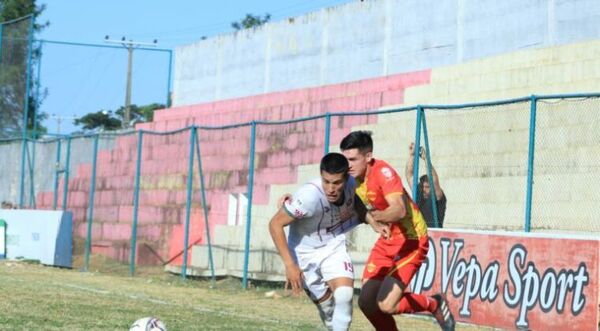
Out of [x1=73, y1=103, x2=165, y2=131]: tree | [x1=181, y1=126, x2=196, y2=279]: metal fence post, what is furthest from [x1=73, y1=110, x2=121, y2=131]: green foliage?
[x1=181, y1=126, x2=196, y2=279]: metal fence post

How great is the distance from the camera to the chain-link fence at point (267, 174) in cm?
1675

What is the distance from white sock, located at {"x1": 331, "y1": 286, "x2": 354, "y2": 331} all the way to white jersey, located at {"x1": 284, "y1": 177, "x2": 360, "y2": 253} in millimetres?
484

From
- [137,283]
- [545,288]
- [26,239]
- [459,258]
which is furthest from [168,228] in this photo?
[545,288]

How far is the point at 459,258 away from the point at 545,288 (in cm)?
175

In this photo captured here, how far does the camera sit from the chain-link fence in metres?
16.8

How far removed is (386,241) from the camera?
1090 centimetres

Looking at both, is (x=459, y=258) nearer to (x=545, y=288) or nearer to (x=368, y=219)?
(x=545, y=288)

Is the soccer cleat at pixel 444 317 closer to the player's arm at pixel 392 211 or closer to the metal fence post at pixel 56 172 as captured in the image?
the player's arm at pixel 392 211

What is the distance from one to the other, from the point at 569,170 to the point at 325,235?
7263mm

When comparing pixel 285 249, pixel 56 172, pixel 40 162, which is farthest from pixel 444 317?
pixel 40 162

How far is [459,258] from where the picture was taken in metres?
15.6

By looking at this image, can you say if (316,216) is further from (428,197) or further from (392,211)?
(428,197)

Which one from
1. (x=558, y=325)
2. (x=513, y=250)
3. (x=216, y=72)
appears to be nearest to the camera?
(x=558, y=325)

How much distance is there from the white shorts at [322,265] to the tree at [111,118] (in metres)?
65.4
